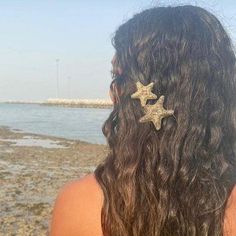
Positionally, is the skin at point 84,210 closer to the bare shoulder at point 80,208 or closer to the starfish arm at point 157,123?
the bare shoulder at point 80,208

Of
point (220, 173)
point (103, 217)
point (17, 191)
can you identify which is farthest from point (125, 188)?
point (17, 191)

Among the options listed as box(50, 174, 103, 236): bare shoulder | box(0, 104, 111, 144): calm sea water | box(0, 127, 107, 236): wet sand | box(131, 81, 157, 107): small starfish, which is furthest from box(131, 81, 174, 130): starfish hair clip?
box(0, 104, 111, 144): calm sea water

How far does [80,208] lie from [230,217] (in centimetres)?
64

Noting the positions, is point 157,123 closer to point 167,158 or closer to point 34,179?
point 167,158

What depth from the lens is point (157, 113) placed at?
6.07 feet

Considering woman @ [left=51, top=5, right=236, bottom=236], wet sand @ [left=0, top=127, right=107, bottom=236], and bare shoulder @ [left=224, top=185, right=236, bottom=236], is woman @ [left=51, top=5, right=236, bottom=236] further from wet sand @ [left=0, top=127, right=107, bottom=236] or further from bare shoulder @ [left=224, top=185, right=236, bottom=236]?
wet sand @ [left=0, top=127, right=107, bottom=236]

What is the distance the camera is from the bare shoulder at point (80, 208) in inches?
73.0

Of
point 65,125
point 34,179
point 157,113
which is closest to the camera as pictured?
point 157,113

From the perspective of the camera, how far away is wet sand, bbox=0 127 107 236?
9.35 meters

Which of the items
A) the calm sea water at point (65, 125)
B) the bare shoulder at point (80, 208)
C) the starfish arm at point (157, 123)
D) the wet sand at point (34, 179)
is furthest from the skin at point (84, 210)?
the calm sea water at point (65, 125)

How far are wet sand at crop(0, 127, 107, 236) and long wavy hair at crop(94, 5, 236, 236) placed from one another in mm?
877

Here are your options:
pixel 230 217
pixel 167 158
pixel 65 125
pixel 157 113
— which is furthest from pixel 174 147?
pixel 65 125

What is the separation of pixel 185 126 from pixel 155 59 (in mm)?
320

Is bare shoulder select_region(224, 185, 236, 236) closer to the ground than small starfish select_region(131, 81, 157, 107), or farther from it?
closer to the ground
